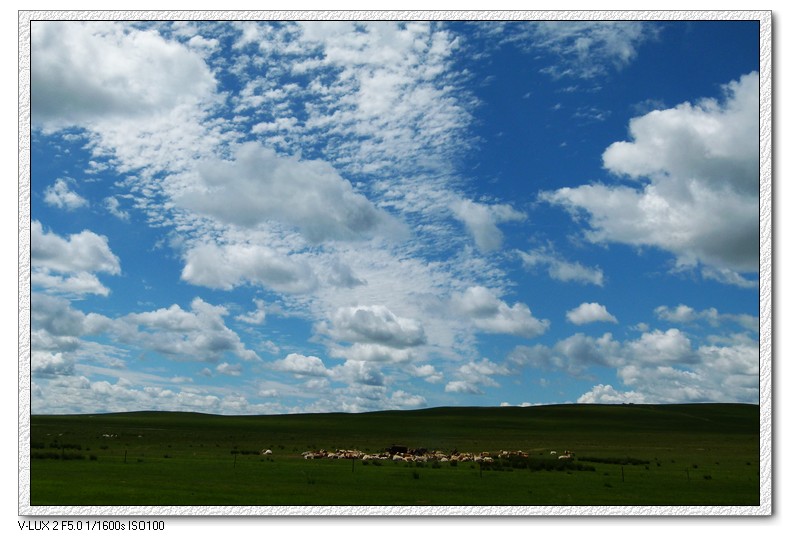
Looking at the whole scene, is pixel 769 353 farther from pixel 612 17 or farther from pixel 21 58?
pixel 21 58

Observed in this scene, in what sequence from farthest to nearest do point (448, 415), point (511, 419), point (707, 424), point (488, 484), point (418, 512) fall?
point (448, 415) → point (511, 419) → point (707, 424) → point (488, 484) → point (418, 512)

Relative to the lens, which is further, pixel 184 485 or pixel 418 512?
pixel 184 485

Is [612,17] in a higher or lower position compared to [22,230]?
higher

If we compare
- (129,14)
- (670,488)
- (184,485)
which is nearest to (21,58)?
(129,14)

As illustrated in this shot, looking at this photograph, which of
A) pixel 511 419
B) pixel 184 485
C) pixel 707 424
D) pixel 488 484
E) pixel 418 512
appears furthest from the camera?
pixel 511 419

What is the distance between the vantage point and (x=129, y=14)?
24.0 meters

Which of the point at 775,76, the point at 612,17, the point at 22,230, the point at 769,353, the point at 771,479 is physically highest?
the point at 612,17

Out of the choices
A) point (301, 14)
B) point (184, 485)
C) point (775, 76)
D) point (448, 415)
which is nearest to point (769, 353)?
point (775, 76)

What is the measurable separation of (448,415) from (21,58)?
18049cm

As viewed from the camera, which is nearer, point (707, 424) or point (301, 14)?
point (301, 14)

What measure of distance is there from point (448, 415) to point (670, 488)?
543ft

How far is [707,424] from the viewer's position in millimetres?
160875

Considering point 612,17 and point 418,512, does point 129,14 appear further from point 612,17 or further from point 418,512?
point 418,512

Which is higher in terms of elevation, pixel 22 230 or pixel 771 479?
pixel 22 230
